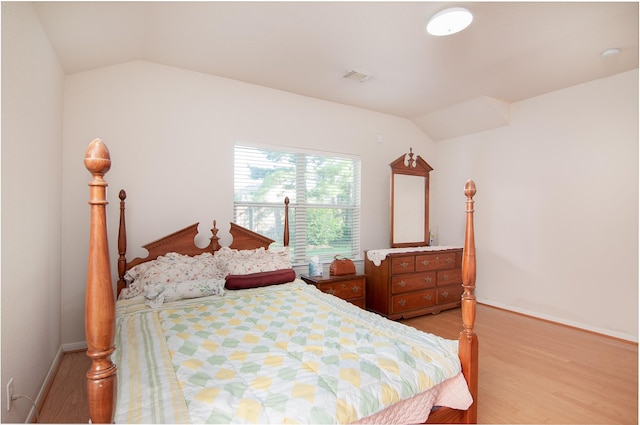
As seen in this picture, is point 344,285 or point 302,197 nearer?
point 344,285

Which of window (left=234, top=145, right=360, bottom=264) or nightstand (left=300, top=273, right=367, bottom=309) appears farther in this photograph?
window (left=234, top=145, right=360, bottom=264)

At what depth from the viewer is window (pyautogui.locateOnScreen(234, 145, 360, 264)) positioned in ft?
12.2

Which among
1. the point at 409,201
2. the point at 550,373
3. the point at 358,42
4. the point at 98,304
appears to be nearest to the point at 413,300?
the point at 409,201

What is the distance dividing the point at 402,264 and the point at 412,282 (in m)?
0.28

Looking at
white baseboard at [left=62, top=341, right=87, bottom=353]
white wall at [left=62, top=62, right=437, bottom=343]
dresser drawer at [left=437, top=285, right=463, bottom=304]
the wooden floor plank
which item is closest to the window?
white wall at [left=62, top=62, right=437, bottom=343]

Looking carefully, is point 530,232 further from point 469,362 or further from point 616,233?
point 469,362

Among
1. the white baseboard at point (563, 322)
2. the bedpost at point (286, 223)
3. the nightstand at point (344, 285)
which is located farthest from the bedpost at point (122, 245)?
the white baseboard at point (563, 322)

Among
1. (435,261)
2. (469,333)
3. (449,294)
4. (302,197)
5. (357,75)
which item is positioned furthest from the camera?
(449,294)

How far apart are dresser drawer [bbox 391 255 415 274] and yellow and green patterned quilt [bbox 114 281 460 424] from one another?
1.66 metres

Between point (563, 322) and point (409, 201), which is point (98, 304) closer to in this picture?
point (409, 201)

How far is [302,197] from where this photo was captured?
407 cm

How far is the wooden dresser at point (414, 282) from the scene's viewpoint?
385cm

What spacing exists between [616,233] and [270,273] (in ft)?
11.6

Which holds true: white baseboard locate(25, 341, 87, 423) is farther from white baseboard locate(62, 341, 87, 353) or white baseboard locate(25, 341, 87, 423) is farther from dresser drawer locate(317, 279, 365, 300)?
dresser drawer locate(317, 279, 365, 300)
